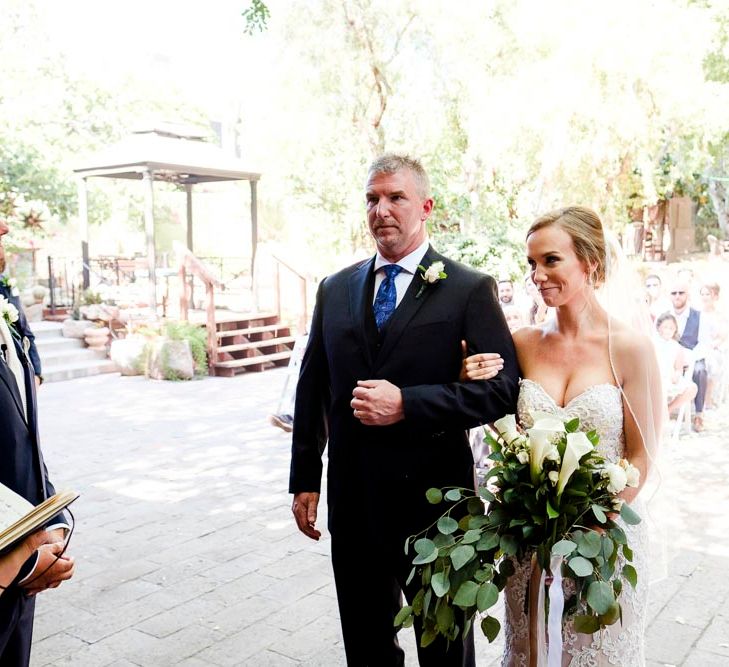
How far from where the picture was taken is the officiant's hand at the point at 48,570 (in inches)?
80.9

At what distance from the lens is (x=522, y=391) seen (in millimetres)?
2609

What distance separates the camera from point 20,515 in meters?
1.85

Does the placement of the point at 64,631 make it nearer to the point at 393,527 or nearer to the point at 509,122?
the point at 393,527

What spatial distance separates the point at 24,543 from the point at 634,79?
13832mm

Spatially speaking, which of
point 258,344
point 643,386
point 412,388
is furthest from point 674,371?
point 258,344

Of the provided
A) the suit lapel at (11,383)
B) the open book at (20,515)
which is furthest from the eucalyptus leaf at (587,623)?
the suit lapel at (11,383)

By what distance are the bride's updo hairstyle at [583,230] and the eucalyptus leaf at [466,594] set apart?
1.16 metres

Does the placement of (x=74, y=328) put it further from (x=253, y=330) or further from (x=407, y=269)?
(x=407, y=269)

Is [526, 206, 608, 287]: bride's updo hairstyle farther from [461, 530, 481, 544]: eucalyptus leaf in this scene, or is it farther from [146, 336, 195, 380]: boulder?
[146, 336, 195, 380]: boulder

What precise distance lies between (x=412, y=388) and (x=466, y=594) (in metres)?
0.68

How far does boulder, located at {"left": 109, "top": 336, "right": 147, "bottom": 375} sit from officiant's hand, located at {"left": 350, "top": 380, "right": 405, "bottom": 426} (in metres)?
10.1

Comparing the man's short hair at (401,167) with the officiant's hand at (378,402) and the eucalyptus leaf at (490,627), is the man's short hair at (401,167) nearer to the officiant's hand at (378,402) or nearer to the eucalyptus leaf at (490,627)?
the officiant's hand at (378,402)

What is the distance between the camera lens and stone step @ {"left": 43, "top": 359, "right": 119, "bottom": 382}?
11812 mm

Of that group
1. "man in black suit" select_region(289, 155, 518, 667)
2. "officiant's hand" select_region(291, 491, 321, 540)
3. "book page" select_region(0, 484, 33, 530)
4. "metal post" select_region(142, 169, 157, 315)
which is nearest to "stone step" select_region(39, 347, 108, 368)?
"metal post" select_region(142, 169, 157, 315)
